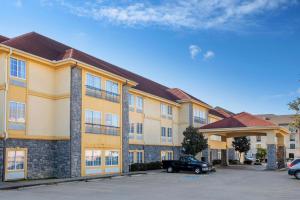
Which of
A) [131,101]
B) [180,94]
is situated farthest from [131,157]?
[180,94]

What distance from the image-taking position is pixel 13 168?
22828 mm

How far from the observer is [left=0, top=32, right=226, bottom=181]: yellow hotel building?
23.1 metres

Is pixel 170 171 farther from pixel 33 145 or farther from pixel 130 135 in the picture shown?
pixel 33 145

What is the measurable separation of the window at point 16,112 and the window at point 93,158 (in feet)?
18.3

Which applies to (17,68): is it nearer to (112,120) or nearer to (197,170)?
(112,120)

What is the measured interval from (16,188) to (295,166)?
19.6 m

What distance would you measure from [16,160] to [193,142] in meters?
20.3

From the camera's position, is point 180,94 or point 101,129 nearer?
point 101,129

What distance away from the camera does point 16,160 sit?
23078 millimetres

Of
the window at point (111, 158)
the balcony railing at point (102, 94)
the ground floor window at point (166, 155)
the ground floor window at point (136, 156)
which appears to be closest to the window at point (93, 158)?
the window at point (111, 158)

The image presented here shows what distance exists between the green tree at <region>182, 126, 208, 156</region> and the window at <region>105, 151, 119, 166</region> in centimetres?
1051

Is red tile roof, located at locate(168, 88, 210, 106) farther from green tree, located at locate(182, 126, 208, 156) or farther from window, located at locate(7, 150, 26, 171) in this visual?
window, located at locate(7, 150, 26, 171)

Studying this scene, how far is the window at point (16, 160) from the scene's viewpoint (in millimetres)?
22641

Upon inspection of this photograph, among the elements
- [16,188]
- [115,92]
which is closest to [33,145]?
[16,188]
